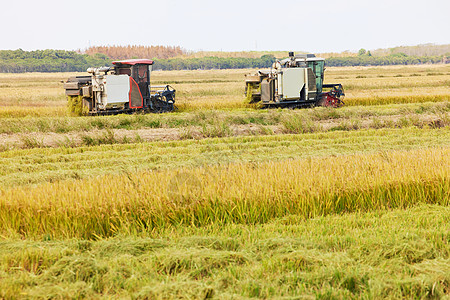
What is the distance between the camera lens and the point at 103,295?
13.9 ft

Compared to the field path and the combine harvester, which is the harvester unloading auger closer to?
the field path

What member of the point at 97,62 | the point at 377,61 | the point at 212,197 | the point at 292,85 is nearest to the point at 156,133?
the point at 292,85

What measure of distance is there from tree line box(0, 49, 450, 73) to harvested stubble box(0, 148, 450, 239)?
105m

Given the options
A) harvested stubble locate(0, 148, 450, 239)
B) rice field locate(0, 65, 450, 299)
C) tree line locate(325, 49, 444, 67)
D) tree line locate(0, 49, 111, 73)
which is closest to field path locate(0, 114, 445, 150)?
rice field locate(0, 65, 450, 299)

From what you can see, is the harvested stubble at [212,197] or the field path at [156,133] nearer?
the harvested stubble at [212,197]

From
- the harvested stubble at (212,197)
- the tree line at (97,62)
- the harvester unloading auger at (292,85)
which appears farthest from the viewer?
the tree line at (97,62)

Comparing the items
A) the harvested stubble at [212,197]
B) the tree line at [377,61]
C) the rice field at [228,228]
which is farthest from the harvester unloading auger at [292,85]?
the tree line at [377,61]

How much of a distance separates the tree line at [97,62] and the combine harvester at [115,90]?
9179cm

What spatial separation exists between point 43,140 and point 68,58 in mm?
118621

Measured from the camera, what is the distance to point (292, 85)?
21828 millimetres

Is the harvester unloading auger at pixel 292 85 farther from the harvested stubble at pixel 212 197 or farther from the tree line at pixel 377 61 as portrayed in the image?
the tree line at pixel 377 61

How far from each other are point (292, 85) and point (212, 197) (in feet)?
52.3

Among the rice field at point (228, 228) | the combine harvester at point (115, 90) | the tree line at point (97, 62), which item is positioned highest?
the tree line at point (97, 62)

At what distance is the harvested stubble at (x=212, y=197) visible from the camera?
20.4 feet
